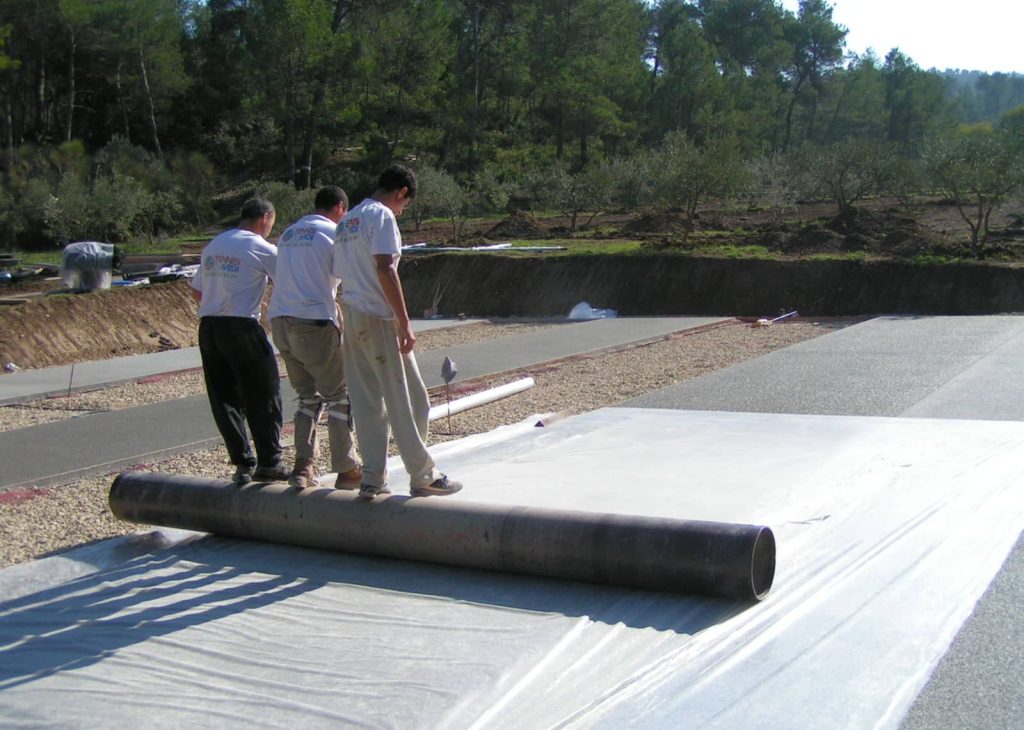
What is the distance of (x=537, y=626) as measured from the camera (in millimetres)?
4219

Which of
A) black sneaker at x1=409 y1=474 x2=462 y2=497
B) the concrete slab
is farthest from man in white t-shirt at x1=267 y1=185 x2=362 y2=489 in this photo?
the concrete slab

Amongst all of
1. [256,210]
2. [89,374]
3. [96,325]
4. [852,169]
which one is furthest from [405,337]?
[852,169]

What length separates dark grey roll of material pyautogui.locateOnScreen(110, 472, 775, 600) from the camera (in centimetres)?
439

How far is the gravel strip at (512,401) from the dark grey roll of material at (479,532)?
0.78 meters

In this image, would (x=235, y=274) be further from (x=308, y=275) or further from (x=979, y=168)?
(x=979, y=168)

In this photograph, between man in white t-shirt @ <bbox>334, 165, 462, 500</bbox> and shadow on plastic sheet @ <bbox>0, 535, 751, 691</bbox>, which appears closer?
shadow on plastic sheet @ <bbox>0, 535, 751, 691</bbox>

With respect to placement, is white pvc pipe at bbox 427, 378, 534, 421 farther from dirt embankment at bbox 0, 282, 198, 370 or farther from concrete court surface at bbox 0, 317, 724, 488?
dirt embankment at bbox 0, 282, 198, 370

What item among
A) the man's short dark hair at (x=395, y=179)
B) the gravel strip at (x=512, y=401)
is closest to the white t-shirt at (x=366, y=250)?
the man's short dark hair at (x=395, y=179)

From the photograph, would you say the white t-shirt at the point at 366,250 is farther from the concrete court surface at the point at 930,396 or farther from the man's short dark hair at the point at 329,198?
the concrete court surface at the point at 930,396

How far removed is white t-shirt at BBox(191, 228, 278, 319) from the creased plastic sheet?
131 centimetres

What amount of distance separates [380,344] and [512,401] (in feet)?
19.3

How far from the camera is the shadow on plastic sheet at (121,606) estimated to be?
4.18m

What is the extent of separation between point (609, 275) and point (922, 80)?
44.0 m

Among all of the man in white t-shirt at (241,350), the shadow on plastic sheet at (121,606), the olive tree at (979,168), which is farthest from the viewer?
the olive tree at (979,168)
